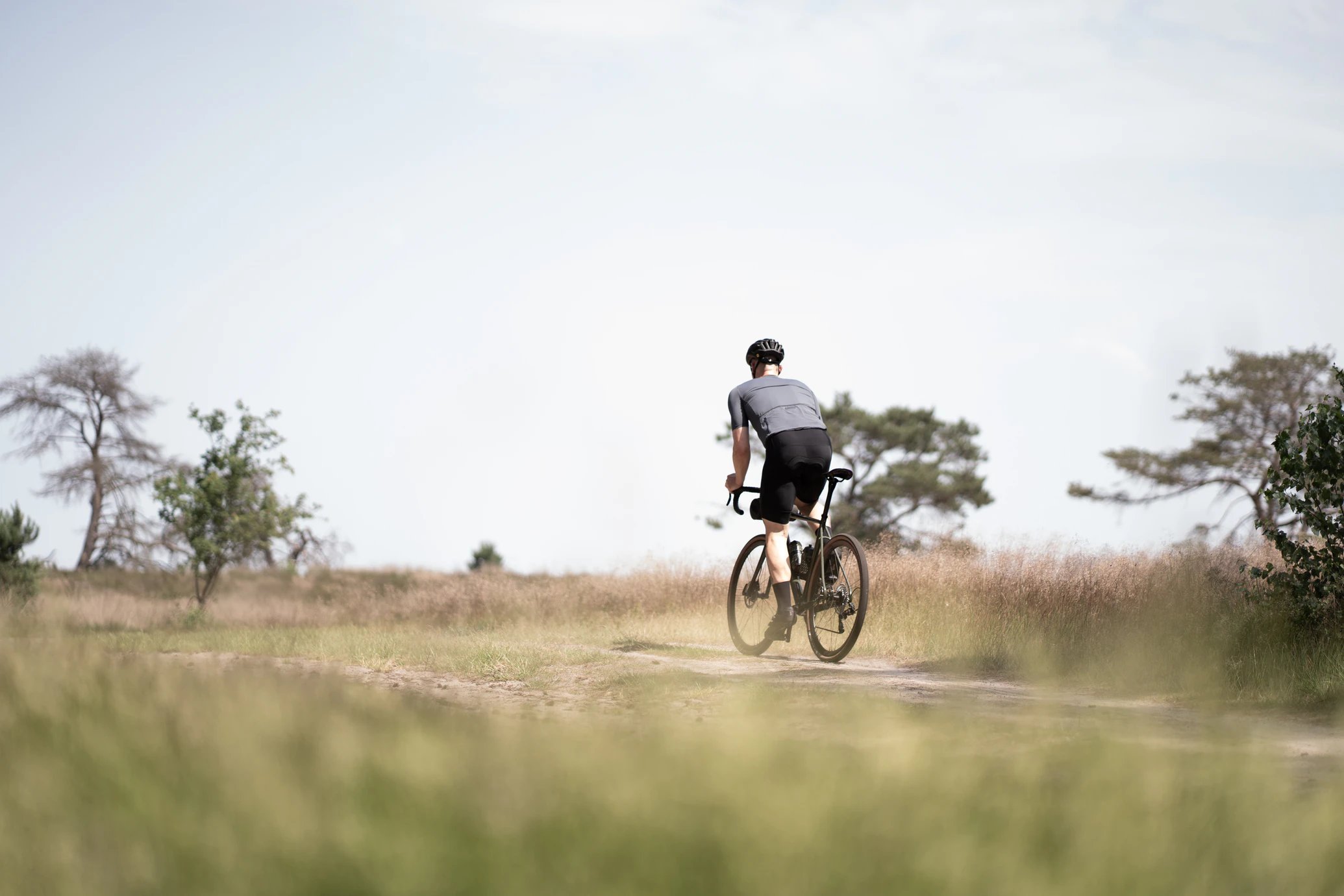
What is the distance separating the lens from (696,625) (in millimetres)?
11289

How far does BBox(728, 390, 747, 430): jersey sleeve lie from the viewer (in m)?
7.71

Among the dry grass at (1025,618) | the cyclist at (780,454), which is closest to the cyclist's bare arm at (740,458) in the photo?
the cyclist at (780,454)

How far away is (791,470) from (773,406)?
52 cm

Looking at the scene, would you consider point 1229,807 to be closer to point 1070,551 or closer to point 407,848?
point 407,848

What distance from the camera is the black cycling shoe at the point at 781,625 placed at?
7.65 m

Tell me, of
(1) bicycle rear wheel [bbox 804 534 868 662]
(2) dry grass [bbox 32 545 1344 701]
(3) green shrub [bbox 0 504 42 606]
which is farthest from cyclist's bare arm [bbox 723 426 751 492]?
(3) green shrub [bbox 0 504 42 606]

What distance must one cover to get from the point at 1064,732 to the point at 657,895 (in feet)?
9.10

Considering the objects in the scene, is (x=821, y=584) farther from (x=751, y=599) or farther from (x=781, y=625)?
(x=751, y=599)

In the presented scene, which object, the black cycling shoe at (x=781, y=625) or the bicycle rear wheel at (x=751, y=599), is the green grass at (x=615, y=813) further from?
the bicycle rear wheel at (x=751, y=599)

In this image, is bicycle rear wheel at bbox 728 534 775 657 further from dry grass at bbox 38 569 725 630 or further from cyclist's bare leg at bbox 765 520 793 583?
dry grass at bbox 38 569 725 630

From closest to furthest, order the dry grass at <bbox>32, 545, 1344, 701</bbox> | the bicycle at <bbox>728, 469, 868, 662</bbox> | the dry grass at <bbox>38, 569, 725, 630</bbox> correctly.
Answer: the dry grass at <bbox>32, 545, 1344, 701</bbox>, the bicycle at <bbox>728, 469, 868, 662</bbox>, the dry grass at <bbox>38, 569, 725, 630</bbox>

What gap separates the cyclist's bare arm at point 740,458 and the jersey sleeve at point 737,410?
0.05 metres


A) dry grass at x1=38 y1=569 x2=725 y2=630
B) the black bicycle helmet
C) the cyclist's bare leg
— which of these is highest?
the black bicycle helmet

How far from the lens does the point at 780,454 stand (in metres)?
7.46
